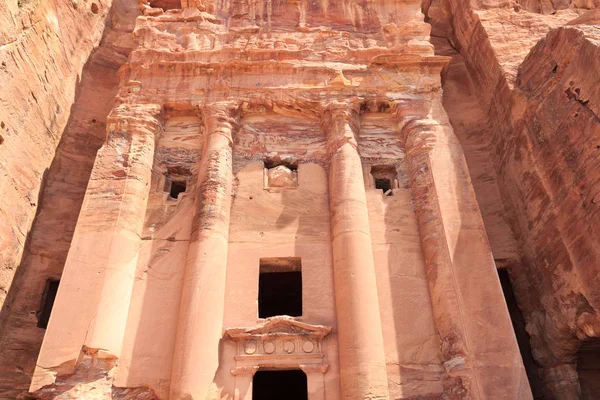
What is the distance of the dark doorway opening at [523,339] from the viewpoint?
9.62 m

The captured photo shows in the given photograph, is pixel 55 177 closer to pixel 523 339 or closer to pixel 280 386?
pixel 280 386

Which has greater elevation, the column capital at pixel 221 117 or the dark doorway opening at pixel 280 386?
the column capital at pixel 221 117

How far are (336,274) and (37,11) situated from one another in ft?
28.2

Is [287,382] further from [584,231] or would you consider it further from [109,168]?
[584,231]

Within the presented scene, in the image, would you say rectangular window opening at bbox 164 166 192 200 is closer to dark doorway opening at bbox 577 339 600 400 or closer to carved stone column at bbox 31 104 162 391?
carved stone column at bbox 31 104 162 391

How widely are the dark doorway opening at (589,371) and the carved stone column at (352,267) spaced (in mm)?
4229

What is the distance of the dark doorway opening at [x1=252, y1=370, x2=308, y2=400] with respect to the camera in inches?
514

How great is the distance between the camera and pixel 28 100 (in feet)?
34.8

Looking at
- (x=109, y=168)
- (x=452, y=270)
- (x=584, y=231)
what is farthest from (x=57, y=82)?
(x=584, y=231)

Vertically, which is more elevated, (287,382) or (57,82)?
(57,82)

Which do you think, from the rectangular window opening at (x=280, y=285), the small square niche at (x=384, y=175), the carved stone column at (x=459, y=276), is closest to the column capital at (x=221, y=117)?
the rectangular window opening at (x=280, y=285)

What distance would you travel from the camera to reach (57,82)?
39.5ft

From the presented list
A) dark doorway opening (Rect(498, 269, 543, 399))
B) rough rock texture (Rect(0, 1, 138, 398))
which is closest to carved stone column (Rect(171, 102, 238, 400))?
rough rock texture (Rect(0, 1, 138, 398))

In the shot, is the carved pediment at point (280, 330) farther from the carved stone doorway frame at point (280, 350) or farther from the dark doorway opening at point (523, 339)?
the dark doorway opening at point (523, 339)
